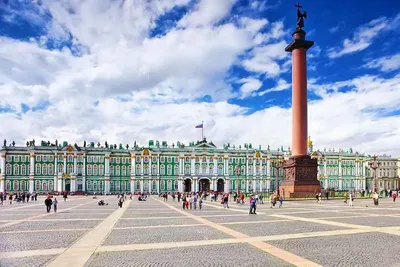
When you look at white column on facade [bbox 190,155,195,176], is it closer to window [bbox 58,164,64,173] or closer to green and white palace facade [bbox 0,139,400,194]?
green and white palace facade [bbox 0,139,400,194]

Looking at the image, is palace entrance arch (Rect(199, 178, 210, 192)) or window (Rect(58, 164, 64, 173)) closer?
window (Rect(58, 164, 64, 173))

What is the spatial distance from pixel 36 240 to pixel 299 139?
119 feet

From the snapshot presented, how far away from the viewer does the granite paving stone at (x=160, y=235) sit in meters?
14.2

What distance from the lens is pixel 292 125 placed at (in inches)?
1836

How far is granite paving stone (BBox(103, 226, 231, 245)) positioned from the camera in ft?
46.4

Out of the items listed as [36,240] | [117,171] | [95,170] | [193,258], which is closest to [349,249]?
[193,258]

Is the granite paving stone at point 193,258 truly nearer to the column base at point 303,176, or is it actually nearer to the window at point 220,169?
the column base at point 303,176

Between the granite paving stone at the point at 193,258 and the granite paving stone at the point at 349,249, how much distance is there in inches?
50.9

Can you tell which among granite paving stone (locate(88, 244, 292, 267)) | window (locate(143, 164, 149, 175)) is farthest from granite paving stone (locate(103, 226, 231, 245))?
window (locate(143, 164, 149, 175))

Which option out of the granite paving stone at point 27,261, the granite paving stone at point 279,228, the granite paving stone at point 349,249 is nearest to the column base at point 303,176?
the granite paving stone at point 279,228

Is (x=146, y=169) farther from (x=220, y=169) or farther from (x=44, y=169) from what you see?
(x=44, y=169)

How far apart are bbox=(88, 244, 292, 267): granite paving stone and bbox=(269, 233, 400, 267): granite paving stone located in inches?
50.9

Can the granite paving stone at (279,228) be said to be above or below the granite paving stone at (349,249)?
below

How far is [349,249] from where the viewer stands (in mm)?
12164
